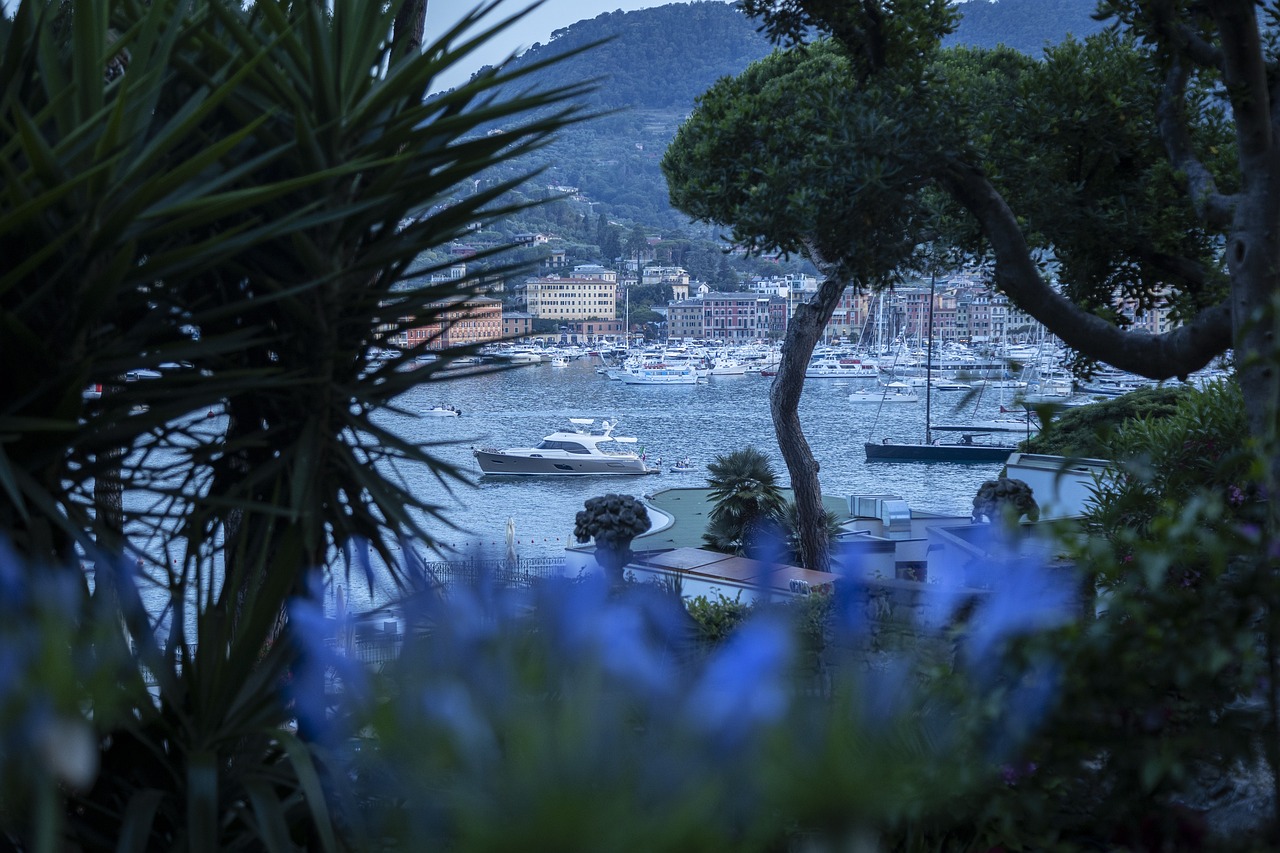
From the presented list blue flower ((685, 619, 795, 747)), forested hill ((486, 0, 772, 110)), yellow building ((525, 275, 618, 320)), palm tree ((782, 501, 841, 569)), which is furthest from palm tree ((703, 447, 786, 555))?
forested hill ((486, 0, 772, 110))

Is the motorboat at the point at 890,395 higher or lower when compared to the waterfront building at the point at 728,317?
lower

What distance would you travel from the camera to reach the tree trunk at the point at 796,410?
1153 centimetres

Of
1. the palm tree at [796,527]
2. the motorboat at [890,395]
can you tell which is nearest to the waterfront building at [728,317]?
the motorboat at [890,395]

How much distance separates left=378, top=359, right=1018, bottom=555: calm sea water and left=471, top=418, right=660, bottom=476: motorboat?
335mm

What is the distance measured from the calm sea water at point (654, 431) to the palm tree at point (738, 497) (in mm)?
6441

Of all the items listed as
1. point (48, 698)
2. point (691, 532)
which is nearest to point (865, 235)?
point (48, 698)

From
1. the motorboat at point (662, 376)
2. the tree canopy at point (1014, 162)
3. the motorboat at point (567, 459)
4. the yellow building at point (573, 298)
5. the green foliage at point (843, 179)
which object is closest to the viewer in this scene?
the tree canopy at point (1014, 162)

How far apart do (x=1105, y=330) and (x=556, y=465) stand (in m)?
30.3

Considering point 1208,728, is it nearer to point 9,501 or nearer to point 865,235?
point 9,501

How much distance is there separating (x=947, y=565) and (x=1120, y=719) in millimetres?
187

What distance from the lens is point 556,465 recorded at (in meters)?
33.7

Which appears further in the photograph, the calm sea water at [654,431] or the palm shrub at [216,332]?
the calm sea water at [654,431]

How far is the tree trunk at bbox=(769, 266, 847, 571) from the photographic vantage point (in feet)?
37.8

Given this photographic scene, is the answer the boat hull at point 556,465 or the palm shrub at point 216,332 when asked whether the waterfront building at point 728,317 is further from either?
the palm shrub at point 216,332
